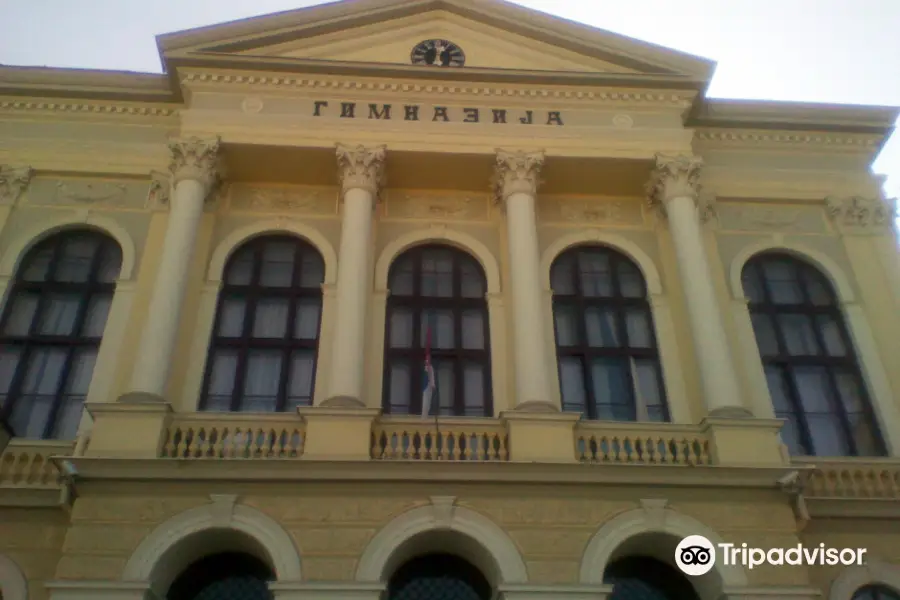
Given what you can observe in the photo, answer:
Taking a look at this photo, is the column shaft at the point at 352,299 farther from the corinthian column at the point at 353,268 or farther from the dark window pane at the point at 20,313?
the dark window pane at the point at 20,313

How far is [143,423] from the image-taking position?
11.8 metres

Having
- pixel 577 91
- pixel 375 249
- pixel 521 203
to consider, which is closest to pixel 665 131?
pixel 577 91

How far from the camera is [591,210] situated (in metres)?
16.1

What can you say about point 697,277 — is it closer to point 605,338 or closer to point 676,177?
point 605,338

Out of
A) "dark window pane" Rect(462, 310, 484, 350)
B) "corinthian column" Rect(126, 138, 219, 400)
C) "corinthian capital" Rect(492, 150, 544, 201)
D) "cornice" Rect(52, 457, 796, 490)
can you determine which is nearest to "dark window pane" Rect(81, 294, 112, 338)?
"corinthian column" Rect(126, 138, 219, 400)

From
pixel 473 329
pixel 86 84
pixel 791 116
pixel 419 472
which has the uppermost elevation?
pixel 86 84

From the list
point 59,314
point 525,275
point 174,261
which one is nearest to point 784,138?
point 525,275

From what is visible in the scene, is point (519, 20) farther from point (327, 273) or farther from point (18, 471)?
point (18, 471)

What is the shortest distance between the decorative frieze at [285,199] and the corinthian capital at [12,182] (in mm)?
3705

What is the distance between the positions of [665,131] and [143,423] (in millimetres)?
10413

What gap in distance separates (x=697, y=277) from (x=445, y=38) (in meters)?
7.08

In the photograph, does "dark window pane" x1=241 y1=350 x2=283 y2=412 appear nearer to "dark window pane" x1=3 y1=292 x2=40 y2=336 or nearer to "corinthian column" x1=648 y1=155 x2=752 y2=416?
"dark window pane" x1=3 y1=292 x2=40 y2=336

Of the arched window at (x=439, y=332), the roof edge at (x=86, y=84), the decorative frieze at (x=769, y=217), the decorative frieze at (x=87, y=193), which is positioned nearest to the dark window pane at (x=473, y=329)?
the arched window at (x=439, y=332)

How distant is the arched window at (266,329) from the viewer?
44.3ft
